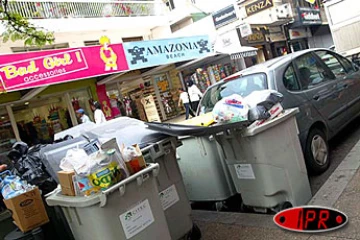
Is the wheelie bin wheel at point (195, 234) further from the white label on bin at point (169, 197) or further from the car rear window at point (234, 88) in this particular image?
the car rear window at point (234, 88)

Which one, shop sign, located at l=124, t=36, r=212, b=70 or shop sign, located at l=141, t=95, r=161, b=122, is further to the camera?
shop sign, located at l=141, t=95, r=161, b=122

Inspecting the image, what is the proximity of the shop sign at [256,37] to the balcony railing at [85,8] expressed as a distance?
5.10 meters

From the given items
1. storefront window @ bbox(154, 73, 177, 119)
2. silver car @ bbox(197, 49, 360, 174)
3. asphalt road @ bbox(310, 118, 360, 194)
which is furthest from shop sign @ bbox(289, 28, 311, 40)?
silver car @ bbox(197, 49, 360, 174)

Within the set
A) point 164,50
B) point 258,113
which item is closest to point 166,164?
point 258,113

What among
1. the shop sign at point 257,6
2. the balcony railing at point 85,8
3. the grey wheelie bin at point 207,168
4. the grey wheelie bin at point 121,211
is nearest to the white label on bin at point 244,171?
the grey wheelie bin at point 207,168

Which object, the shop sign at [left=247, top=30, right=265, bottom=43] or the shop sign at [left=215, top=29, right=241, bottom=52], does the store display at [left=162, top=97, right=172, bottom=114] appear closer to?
the shop sign at [left=215, top=29, right=241, bottom=52]

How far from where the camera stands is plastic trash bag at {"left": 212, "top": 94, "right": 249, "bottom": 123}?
3.46 metres

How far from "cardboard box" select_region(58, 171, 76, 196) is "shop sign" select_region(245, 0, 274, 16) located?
Result: 20.0 metres

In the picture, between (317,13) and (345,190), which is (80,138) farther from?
(317,13)

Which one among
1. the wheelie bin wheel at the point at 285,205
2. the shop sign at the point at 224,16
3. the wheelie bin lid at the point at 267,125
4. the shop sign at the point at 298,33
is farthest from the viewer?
the shop sign at the point at 298,33

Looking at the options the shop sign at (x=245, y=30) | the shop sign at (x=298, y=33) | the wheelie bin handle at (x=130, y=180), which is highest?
the shop sign at (x=245, y=30)

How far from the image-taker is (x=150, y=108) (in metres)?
15.9

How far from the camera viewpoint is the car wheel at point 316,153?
4629 mm

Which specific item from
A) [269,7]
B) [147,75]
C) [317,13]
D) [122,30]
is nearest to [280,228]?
[147,75]
